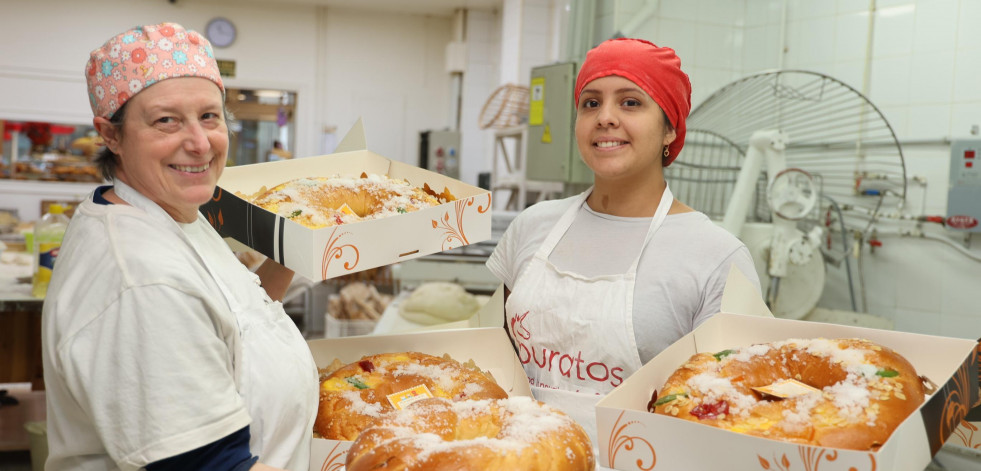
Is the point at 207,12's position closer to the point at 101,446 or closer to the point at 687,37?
the point at 687,37

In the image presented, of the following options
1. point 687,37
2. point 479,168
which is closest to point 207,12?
point 479,168

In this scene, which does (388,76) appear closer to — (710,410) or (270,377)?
(270,377)

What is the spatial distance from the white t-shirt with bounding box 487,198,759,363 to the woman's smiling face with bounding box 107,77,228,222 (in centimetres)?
78

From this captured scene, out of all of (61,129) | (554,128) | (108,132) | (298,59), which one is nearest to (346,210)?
(108,132)

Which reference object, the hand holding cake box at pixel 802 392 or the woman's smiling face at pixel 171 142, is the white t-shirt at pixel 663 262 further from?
the woman's smiling face at pixel 171 142

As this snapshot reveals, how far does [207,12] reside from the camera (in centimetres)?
873

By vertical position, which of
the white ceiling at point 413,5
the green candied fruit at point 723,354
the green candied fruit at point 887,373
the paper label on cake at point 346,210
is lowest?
the green candied fruit at point 723,354

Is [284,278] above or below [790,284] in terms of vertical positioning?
above

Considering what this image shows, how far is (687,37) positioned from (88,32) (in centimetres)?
712

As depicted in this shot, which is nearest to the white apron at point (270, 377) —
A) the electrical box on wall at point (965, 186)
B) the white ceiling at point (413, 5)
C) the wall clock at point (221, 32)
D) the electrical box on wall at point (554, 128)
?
the electrical box on wall at point (965, 186)

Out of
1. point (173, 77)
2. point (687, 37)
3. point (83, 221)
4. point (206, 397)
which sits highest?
point (687, 37)

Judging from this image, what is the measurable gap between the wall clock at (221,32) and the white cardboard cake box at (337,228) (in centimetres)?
787

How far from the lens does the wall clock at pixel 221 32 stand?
345 inches

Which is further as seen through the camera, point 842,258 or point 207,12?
point 207,12
